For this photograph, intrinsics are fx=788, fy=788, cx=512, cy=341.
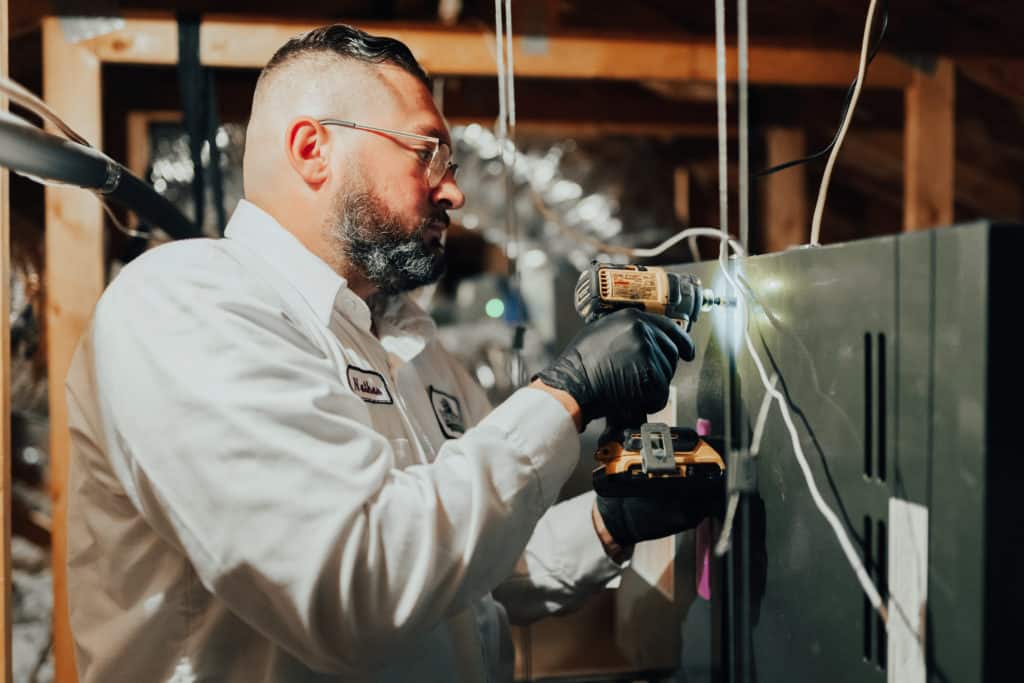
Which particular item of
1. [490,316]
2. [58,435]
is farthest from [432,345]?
[490,316]

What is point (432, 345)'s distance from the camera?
140 centimetres

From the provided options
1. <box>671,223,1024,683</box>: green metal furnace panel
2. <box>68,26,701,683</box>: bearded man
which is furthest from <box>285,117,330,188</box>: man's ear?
<box>671,223,1024,683</box>: green metal furnace panel

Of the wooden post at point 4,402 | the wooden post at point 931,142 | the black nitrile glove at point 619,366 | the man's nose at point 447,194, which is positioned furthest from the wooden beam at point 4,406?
the wooden post at point 931,142

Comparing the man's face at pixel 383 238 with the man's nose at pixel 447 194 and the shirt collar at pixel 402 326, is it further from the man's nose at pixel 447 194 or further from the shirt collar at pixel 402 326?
the shirt collar at pixel 402 326

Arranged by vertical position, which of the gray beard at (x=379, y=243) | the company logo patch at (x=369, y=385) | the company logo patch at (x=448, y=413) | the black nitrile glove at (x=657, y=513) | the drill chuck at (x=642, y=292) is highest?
the gray beard at (x=379, y=243)

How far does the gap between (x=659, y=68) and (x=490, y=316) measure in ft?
6.30

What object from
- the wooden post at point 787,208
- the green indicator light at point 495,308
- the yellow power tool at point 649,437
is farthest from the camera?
the green indicator light at point 495,308

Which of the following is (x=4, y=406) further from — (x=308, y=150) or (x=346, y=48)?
(x=346, y=48)

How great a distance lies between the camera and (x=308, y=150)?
3.61 ft

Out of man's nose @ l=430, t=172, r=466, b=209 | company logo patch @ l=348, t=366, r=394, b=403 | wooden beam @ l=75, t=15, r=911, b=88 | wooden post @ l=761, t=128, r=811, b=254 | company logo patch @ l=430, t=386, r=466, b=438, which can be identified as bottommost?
company logo patch @ l=430, t=386, r=466, b=438

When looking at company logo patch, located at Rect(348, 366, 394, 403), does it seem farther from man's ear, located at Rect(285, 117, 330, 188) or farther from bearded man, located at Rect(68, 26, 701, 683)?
man's ear, located at Rect(285, 117, 330, 188)

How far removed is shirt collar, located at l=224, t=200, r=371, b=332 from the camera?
1.06 m

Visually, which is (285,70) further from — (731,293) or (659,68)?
(659,68)

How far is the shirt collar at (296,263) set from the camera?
1.06m
